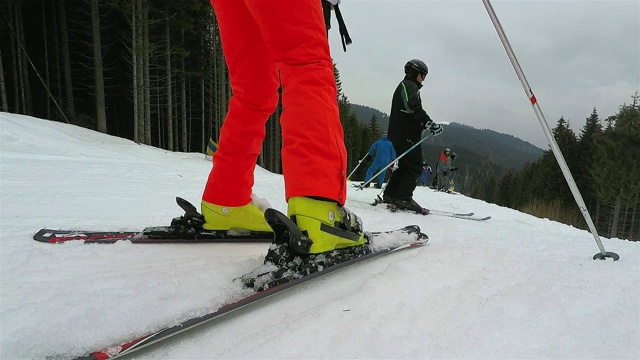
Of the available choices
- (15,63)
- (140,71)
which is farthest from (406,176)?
(15,63)

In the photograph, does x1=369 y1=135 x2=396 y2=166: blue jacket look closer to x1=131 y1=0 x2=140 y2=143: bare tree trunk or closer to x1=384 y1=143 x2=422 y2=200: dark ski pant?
x1=384 y1=143 x2=422 y2=200: dark ski pant

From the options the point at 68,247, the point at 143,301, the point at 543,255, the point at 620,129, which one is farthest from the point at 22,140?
the point at 620,129

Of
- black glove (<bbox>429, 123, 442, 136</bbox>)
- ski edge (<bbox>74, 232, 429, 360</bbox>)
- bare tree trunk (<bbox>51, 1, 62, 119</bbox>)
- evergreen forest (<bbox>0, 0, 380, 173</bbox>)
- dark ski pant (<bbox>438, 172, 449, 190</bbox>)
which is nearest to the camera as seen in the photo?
ski edge (<bbox>74, 232, 429, 360</bbox>)

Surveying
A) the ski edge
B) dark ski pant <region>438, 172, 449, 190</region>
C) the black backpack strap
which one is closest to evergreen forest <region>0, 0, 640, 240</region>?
dark ski pant <region>438, 172, 449, 190</region>

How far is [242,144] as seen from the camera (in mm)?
1467

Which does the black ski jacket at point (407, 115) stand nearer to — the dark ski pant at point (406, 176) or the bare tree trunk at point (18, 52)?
the dark ski pant at point (406, 176)

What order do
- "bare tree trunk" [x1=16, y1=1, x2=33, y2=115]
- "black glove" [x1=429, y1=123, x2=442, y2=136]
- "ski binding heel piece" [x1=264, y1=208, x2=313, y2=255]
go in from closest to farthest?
"ski binding heel piece" [x1=264, y1=208, x2=313, y2=255], "black glove" [x1=429, y1=123, x2=442, y2=136], "bare tree trunk" [x1=16, y1=1, x2=33, y2=115]

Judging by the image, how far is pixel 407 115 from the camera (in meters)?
4.67

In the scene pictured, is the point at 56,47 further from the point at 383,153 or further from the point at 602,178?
the point at 602,178

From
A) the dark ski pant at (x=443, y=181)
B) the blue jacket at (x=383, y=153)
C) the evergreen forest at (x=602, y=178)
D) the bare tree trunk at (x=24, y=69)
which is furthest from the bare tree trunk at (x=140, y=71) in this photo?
the evergreen forest at (x=602, y=178)

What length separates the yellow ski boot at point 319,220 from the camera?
104 cm

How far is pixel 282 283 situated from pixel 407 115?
407 centimetres

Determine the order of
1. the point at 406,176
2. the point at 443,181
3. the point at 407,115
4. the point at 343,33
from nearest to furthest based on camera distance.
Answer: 1. the point at 343,33
2. the point at 406,176
3. the point at 407,115
4. the point at 443,181

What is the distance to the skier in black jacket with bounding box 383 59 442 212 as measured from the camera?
446 cm
